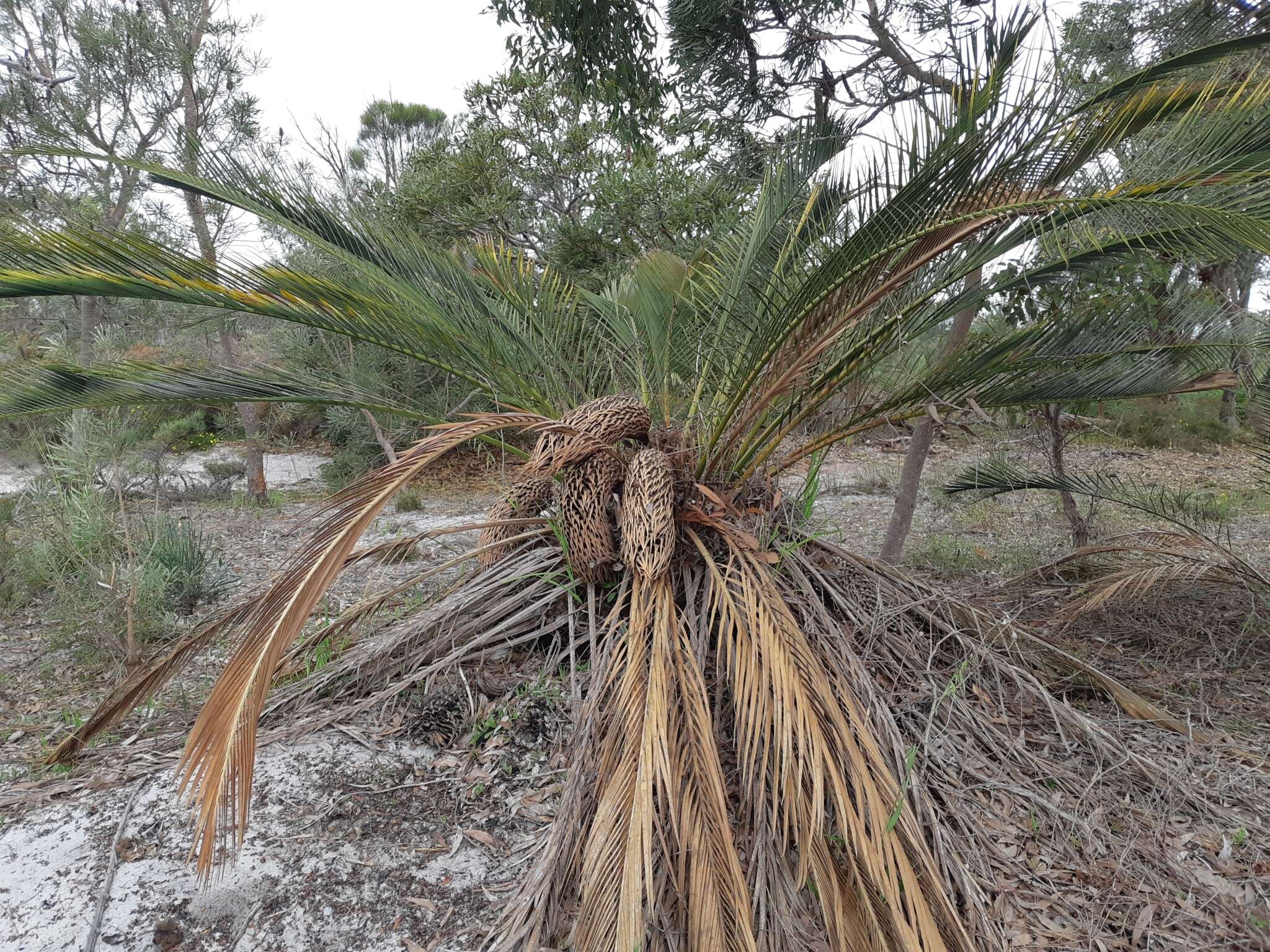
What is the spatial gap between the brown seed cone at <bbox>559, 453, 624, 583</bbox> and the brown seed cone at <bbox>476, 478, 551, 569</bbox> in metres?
0.34

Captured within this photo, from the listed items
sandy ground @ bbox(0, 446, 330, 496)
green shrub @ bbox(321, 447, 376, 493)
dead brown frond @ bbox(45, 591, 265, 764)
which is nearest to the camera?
dead brown frond @ bbox(45, 591, 265, 764)

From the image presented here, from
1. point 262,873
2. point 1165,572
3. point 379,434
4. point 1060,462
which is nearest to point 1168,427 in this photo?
point 1060,462

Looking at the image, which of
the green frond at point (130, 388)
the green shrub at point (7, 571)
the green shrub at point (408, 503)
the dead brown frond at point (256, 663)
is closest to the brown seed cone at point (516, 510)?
the green frond at point (130, 388)

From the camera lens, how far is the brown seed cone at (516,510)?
110 inches

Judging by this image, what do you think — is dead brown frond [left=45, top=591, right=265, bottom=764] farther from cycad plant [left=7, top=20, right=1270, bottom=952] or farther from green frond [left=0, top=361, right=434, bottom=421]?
green frond [left=0, top=361, right=434, bottom=421]

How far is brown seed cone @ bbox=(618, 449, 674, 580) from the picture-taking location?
213cm

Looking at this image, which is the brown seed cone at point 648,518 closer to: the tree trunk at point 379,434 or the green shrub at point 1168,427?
the tree trunk at point 379,434

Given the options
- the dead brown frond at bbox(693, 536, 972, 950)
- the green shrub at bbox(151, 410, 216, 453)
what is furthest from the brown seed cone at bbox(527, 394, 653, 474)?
the green shrub at bbox(151, 410, 216, 453)

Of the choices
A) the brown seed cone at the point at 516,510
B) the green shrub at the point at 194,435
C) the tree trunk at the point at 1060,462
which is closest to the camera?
the brown seed cone at the point at 516,510

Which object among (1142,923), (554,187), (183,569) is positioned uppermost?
(554,187)

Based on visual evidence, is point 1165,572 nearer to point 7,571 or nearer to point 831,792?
point 831,792

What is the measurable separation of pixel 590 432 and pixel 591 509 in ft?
0.89

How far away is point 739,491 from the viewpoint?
101 inches

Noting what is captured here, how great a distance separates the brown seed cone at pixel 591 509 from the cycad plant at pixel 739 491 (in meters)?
0.01
